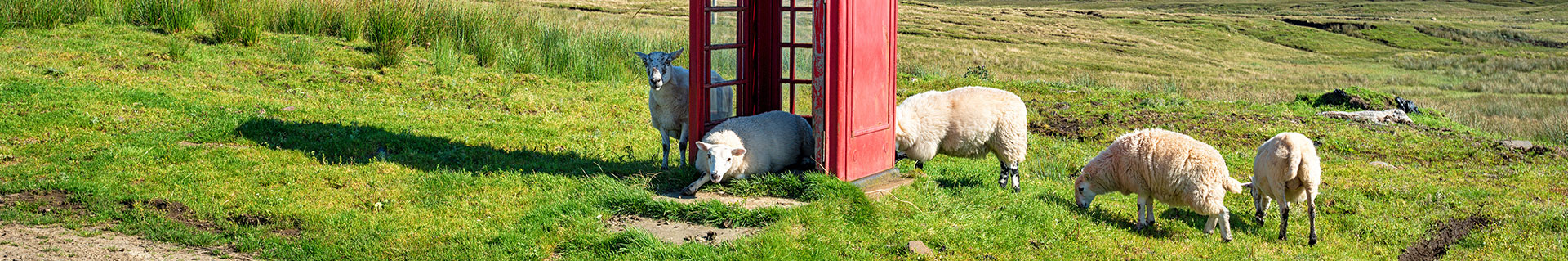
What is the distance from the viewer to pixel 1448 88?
2959 cm

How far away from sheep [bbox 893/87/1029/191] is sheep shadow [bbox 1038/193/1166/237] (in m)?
0.71

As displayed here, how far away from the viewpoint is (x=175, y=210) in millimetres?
7480

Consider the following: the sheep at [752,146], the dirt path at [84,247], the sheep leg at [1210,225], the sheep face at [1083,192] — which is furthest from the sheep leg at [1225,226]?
the dirt path at [84,247]

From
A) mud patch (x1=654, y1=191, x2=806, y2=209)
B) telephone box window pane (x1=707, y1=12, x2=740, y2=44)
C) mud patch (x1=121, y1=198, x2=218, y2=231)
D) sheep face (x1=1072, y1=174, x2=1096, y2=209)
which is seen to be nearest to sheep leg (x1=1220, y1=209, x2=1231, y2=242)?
sheep face (x1=1072, y1=174, x2=1096, y2=209)

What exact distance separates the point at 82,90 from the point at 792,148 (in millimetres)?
7920

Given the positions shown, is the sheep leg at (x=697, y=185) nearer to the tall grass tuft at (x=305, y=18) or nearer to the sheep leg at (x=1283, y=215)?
the sheep leg at (x=1283, y=215)

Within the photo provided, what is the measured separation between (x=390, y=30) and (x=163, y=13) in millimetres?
3255

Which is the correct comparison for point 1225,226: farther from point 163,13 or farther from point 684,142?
point 163,13

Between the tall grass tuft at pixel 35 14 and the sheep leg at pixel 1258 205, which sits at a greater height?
the tall grass tuft at pixel 35 14

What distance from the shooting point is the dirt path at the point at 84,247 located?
20.5 ft

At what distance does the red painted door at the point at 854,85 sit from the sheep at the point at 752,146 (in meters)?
0.45

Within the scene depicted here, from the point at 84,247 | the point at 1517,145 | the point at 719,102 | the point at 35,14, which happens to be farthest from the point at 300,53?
the point at 1517,145

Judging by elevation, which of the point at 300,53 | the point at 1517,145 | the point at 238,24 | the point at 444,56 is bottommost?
the point at 1517,145

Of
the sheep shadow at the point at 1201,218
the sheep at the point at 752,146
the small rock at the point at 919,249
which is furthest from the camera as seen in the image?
the sheep shadow at the point at 1201,218
